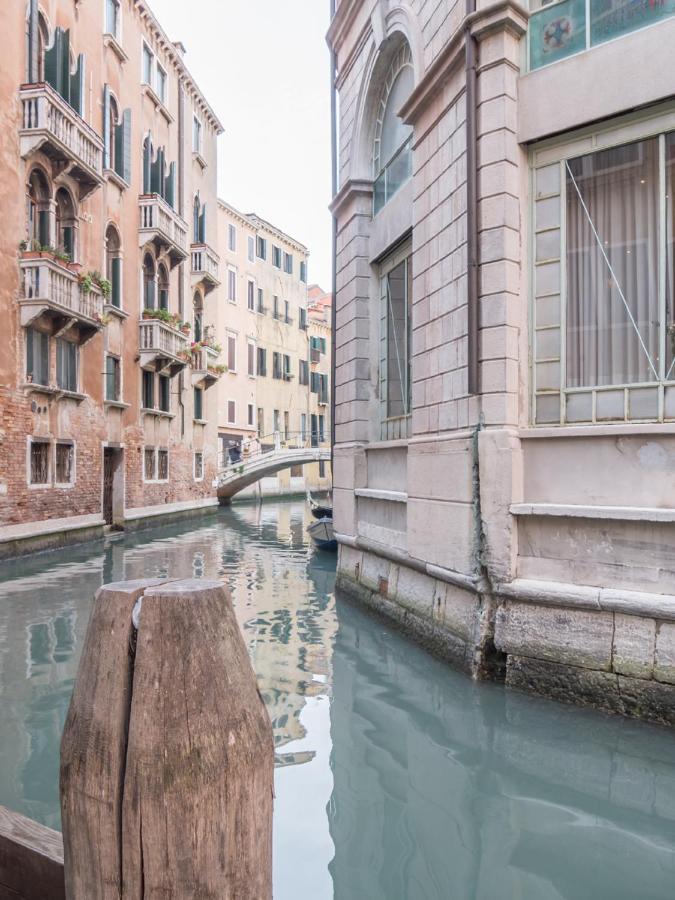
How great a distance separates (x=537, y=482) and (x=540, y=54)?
3.13 meters

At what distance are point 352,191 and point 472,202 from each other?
12.8 feet

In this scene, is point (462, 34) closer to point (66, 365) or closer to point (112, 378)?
point (66, 365)

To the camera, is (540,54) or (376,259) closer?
(540,54)

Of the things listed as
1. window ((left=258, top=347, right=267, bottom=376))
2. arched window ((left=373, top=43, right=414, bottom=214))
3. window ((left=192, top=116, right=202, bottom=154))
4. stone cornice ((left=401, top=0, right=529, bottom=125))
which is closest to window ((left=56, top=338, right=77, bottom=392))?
arched window ((left=373, top=43, right=414, bottom=214))

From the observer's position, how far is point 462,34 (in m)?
5.69

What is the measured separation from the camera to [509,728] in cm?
459

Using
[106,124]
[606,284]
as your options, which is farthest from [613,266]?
[106,124]

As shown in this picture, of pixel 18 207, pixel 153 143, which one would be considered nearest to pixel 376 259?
pixel 18 207

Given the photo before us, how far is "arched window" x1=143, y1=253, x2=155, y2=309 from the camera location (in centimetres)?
2024

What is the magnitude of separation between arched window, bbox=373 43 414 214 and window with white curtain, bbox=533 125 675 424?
2.81 meters

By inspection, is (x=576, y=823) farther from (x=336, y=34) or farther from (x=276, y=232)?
(x=276, y=232)

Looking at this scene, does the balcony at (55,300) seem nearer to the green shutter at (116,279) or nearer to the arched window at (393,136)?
the green shutter at (116,279)

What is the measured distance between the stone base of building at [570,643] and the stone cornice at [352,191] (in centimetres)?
512

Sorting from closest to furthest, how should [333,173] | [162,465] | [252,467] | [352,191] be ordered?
[352,191] → [333,173] → [162,465] → [252,467]
